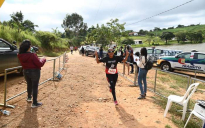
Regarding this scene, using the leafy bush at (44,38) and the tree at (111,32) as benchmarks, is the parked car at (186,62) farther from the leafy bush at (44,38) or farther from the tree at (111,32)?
the leafy bush at (44,38)

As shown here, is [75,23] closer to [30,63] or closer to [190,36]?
[190,36]

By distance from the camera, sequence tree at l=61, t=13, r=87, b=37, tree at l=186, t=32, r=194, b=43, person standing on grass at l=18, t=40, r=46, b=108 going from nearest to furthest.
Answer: person standing on grass at l=18, t=40, r=46, b=108 < tree at l=186, t=32, r=194, b=43 < tree at l=61, t=13, r=87, b=37

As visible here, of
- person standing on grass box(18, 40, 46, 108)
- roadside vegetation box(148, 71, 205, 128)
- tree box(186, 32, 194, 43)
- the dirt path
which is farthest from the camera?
tree box(186, 32, 194, 43)

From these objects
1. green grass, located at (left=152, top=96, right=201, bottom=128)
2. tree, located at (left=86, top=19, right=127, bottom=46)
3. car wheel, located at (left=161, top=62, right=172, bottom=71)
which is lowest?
green grass, located at (left=152, top=96, right=201, bottom=128)

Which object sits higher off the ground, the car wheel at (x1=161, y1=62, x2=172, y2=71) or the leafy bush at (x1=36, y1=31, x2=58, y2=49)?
the leafy bush at (x1=36, y1=31, x2=58, y2=49)

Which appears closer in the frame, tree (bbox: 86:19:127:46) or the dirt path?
the dirt path

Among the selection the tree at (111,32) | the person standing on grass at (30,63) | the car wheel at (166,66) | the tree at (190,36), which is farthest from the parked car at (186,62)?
the tree at (190,36)

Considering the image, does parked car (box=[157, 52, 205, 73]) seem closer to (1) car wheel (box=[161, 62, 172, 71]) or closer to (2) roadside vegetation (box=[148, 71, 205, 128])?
(1) car wheel (box=[161, 62, 172, 71])

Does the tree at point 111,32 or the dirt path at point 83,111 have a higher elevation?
the tree at point 111,32

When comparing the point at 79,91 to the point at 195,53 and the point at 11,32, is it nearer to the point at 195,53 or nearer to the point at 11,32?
the point at 195,53

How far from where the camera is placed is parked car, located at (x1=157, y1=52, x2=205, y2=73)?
11.2 m

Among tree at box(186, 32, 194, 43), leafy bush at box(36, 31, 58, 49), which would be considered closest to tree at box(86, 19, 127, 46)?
leafy bush at box(36, 31, 58, 49)

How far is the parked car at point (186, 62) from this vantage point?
1122 centimetres

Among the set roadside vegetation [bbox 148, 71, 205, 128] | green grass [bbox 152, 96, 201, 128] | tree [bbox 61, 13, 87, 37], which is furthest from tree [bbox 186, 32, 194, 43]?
green grass [bbox 152, 96, 201, 128]
